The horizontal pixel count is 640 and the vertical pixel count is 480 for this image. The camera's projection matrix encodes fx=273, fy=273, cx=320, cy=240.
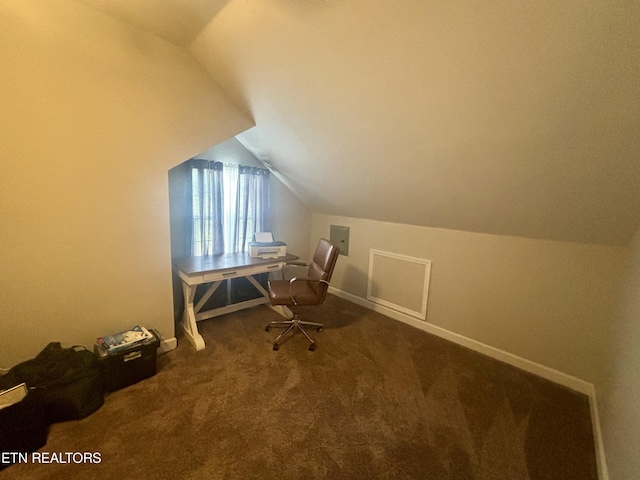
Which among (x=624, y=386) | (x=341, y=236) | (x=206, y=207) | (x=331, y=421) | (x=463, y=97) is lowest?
(x=331, y=421)

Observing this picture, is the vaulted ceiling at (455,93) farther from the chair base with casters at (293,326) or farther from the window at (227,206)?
the chair base with casters at (293,326)

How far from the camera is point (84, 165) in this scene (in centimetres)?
200

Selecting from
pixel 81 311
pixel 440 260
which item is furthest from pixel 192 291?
pixel 440 260

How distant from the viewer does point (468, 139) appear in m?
1.71

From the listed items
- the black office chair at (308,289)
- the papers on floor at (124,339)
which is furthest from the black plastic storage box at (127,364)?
the black office chair at (308,289)

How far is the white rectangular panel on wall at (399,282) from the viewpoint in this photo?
3.04m

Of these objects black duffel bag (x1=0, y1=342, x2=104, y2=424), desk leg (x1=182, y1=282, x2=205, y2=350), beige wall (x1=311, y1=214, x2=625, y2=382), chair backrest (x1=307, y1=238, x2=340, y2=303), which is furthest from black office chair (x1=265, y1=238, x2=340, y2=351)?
black duffel bag (x1=0, y1=342, x2=104, y2=424)

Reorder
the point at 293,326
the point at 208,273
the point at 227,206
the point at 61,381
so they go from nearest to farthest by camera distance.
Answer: the point at 61,381 → the point at 208,273 → the point at 293,326 → the point at 227,206

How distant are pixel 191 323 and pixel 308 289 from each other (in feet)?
3.92

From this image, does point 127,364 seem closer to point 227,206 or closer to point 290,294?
point 290,294

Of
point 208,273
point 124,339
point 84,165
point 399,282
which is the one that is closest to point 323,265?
point 399,282

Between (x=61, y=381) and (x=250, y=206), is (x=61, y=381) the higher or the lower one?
the lower one

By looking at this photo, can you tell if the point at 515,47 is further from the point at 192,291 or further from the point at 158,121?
the point at 192,291

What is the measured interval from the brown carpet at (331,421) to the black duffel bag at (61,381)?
0.28ft
